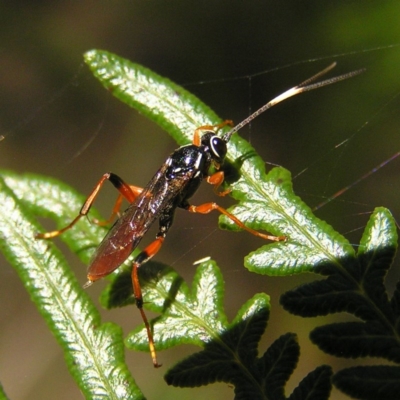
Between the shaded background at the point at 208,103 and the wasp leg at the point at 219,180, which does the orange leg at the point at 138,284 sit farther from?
the shaded background at the point at 208,103

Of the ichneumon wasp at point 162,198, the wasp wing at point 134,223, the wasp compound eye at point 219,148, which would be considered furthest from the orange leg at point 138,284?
the wasp compound eye at point 219,148

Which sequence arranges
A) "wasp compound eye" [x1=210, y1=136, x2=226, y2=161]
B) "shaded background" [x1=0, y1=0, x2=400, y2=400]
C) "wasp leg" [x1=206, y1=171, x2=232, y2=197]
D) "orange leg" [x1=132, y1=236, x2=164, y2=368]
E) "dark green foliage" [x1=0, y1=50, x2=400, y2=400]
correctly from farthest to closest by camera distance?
"shaded background" [x1=0, y1=0, x2=400, y2=400] < "wasp compound eye" [x1=210, y1=136, x2=226, y2=161] < "wasp leg" [x1=206, y1=171, x2=232, y2=197] < "orange leg" [x1=132, y1=236, x2=164, y2=368] < "dark green foliage" [x1=0, y1=50, x2=400, y2=400]

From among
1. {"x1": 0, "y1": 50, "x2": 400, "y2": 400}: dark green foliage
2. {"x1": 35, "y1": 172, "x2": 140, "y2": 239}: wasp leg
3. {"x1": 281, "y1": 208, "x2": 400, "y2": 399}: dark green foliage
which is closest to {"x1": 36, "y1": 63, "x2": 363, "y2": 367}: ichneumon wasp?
{"x1": 35, "y1": 172, "x2": 140, "y2": 239}: wasp leg

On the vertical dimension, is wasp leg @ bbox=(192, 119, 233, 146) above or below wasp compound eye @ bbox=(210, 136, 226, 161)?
above

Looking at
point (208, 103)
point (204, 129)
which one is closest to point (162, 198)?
point (204, 129)

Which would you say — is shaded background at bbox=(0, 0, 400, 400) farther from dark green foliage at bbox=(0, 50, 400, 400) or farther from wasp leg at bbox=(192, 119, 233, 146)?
dark green foliage at bbox=(0, 50, 400, 400)

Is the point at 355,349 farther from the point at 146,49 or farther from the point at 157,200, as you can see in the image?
the point at 146,49
